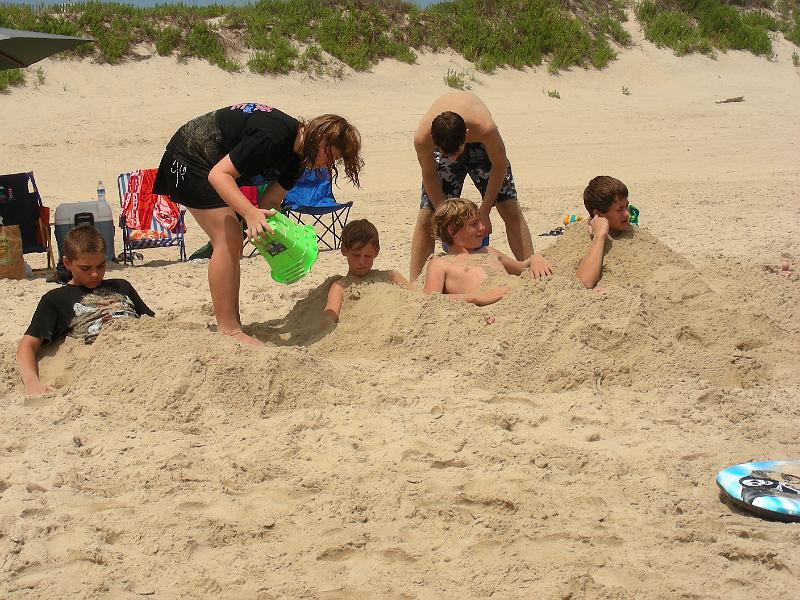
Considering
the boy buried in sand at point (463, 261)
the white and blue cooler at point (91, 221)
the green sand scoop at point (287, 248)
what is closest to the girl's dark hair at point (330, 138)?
the green sand scoop at point (287, 248)

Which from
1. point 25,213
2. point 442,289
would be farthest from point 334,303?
point 25,213

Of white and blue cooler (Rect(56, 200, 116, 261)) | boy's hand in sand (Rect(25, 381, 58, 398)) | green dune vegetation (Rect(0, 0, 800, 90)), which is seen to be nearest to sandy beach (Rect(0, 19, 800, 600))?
boy's hand in sand (Rect(25, 381, 58, 398))

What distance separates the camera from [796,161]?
44.4 ft

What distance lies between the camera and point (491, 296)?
516cm

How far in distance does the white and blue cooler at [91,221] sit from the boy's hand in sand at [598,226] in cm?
439

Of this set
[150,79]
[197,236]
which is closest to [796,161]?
[197,236]

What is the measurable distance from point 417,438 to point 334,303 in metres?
1.73

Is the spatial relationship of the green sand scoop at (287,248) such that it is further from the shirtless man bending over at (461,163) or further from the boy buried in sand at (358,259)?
the shirtless man bending over at (461,163)

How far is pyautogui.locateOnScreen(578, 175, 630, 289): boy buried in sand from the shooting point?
5.34 m

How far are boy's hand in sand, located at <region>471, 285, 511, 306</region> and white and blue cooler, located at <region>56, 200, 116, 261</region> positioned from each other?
4124mm

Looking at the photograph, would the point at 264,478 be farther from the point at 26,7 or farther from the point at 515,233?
the point at 26,7

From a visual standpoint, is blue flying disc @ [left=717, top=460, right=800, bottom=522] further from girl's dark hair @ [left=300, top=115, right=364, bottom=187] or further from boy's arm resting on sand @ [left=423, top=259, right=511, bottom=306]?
girl's dark hair @ [left=300, top=115, right=364, bottom=187]

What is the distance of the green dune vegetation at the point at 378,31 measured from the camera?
17.4m

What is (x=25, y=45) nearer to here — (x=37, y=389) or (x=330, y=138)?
(x=330, y=138)
